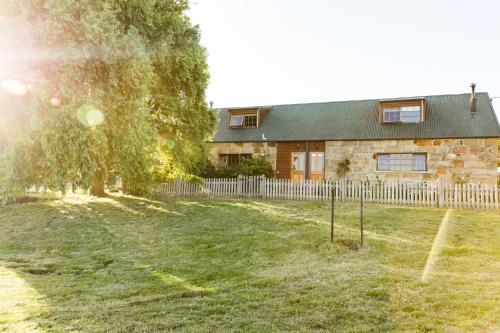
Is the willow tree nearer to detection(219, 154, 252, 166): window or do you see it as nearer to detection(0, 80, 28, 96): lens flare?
detection(0, 80, 28, 96): lens flare

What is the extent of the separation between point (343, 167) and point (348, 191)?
494 centimetres

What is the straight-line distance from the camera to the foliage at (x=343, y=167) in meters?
22.0

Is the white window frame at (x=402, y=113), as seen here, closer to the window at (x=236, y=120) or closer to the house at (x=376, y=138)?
A: the house at (x=376, y=138)

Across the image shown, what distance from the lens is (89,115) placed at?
11141 millimetres

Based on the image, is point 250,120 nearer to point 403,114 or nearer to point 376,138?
point 376,138

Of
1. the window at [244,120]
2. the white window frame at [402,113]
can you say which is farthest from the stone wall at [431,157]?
the window at [244,120]

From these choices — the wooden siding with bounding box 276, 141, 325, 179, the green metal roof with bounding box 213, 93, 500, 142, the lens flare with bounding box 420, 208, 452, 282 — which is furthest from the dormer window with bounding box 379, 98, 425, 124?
the lens flare with bounding box 420, 208, 452, 282

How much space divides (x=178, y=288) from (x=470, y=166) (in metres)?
17.8

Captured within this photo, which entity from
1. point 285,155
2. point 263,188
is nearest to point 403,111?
point 285,155

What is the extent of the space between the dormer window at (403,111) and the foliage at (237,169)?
7.29 meters

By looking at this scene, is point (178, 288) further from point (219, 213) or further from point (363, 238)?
point (219, 213)

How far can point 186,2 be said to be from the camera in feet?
56.2

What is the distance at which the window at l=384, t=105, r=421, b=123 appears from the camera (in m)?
21.9

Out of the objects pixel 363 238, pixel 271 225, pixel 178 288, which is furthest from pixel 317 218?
pixel 178 288
